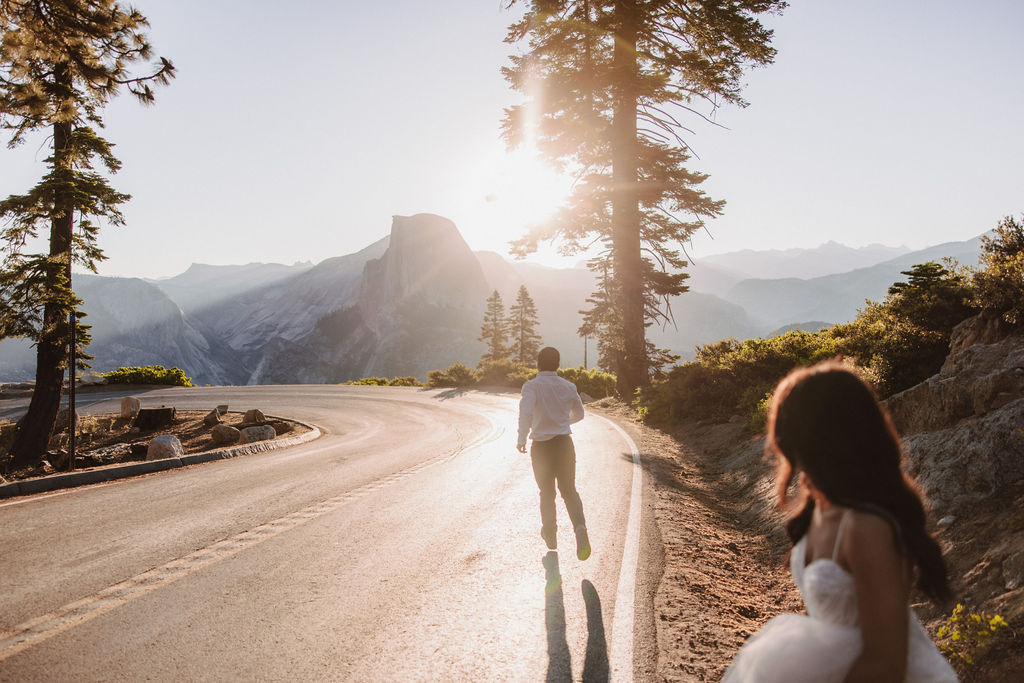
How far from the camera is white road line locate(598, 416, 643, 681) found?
3.57m

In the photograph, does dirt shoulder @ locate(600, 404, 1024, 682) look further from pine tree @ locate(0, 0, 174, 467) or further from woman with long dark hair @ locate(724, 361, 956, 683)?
pine tree @ locate(0, 0, 174, 467)

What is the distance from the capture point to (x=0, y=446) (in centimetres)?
1834

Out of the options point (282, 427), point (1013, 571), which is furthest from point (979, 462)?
point (282, 427)

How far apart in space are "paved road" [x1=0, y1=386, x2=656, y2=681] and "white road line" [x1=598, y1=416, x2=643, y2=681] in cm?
2

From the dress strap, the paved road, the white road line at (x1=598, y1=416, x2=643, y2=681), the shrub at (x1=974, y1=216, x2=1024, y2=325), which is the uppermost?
the shrub at (x1=974, y1=216, x2=1024, y2=325)

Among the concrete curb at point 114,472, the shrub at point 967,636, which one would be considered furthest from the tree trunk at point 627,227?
the shrub at point 967,636

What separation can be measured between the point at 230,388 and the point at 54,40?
26.6 metres

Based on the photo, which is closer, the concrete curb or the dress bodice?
the dress bodice

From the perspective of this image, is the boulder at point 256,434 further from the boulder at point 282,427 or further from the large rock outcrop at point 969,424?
the large rock outcrop at point 969,424

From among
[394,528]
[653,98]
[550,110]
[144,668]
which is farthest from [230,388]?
[144,668]

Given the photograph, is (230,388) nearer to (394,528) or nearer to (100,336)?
(394,528)

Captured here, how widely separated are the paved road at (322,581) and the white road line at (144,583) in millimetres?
20

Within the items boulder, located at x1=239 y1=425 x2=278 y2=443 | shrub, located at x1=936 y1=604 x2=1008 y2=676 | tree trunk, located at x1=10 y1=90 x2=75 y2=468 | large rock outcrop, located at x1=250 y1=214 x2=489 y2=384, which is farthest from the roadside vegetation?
large rock outcrop, located at x1=250 y1=214 x2=489 y2=384

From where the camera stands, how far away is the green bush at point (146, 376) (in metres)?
33.7
